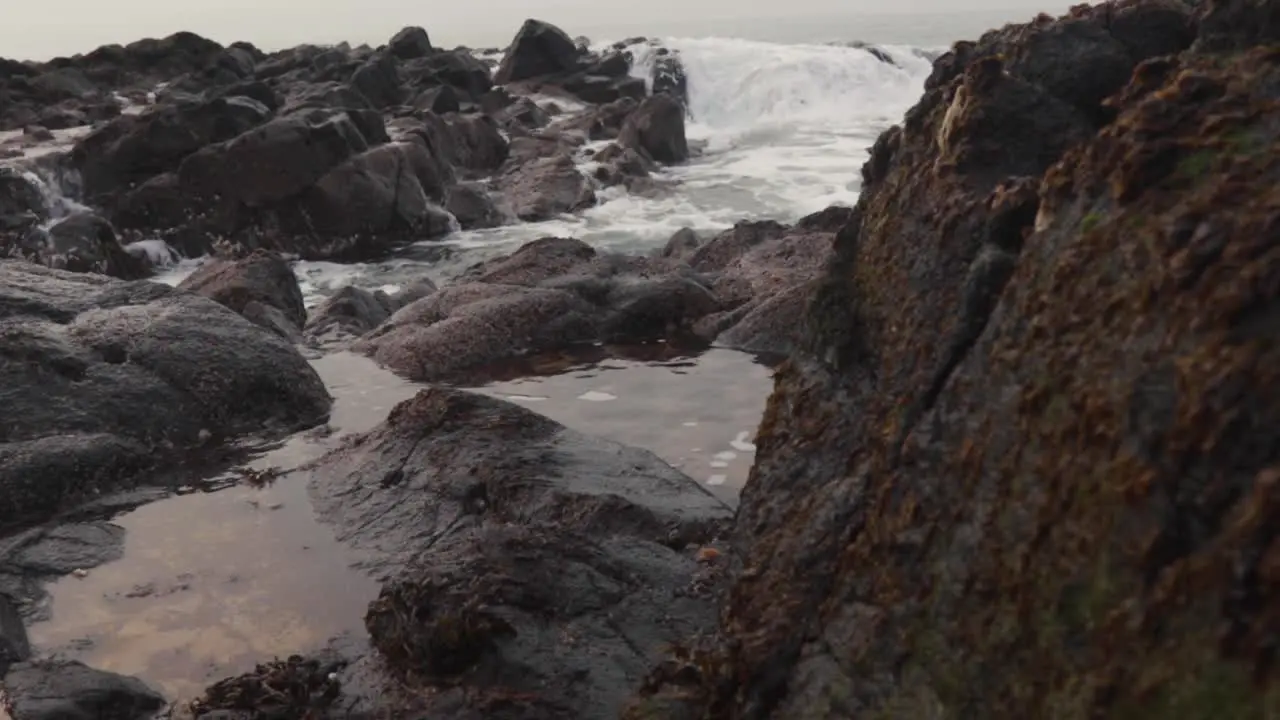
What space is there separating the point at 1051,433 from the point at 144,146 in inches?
993

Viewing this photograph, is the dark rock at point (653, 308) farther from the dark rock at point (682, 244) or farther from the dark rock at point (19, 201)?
the dark rock at point (19, 201)

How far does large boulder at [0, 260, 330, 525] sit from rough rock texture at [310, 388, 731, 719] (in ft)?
5.00

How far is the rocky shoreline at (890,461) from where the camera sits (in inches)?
87.7

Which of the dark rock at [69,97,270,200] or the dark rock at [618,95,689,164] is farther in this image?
the dark rock at [618,95,689,164]

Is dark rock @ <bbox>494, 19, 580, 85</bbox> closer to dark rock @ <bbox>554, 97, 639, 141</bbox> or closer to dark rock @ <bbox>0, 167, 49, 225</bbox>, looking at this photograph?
dark rock @ <bbox>554, 97, 639, 141</bbox>

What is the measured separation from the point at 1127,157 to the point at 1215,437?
36.7 inches

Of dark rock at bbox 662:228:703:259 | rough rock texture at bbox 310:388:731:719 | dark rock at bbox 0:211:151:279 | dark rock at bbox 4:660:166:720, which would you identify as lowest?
dark rock at bbox 0:211:151:279

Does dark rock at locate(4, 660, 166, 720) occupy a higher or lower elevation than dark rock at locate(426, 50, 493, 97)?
lower

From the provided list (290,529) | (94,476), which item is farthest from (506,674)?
(94,476)

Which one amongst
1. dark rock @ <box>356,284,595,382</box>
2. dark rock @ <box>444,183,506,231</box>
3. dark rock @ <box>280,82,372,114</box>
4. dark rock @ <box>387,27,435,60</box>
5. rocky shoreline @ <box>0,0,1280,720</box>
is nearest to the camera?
rocky shoreline @ <box>0,0,1280,720</box>

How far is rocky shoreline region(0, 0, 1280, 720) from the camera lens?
223 centimetres

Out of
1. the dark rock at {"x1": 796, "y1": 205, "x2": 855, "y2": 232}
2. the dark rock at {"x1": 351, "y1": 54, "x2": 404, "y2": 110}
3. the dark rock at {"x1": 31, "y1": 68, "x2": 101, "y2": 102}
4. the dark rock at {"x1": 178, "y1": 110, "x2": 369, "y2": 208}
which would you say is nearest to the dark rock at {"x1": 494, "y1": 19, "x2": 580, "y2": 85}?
the dark rock at {"x1": 351, "y1": 54, "x2": 404, "y2": 110}

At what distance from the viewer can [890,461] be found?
3.33m

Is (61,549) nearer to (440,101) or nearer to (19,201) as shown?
(19,201)
